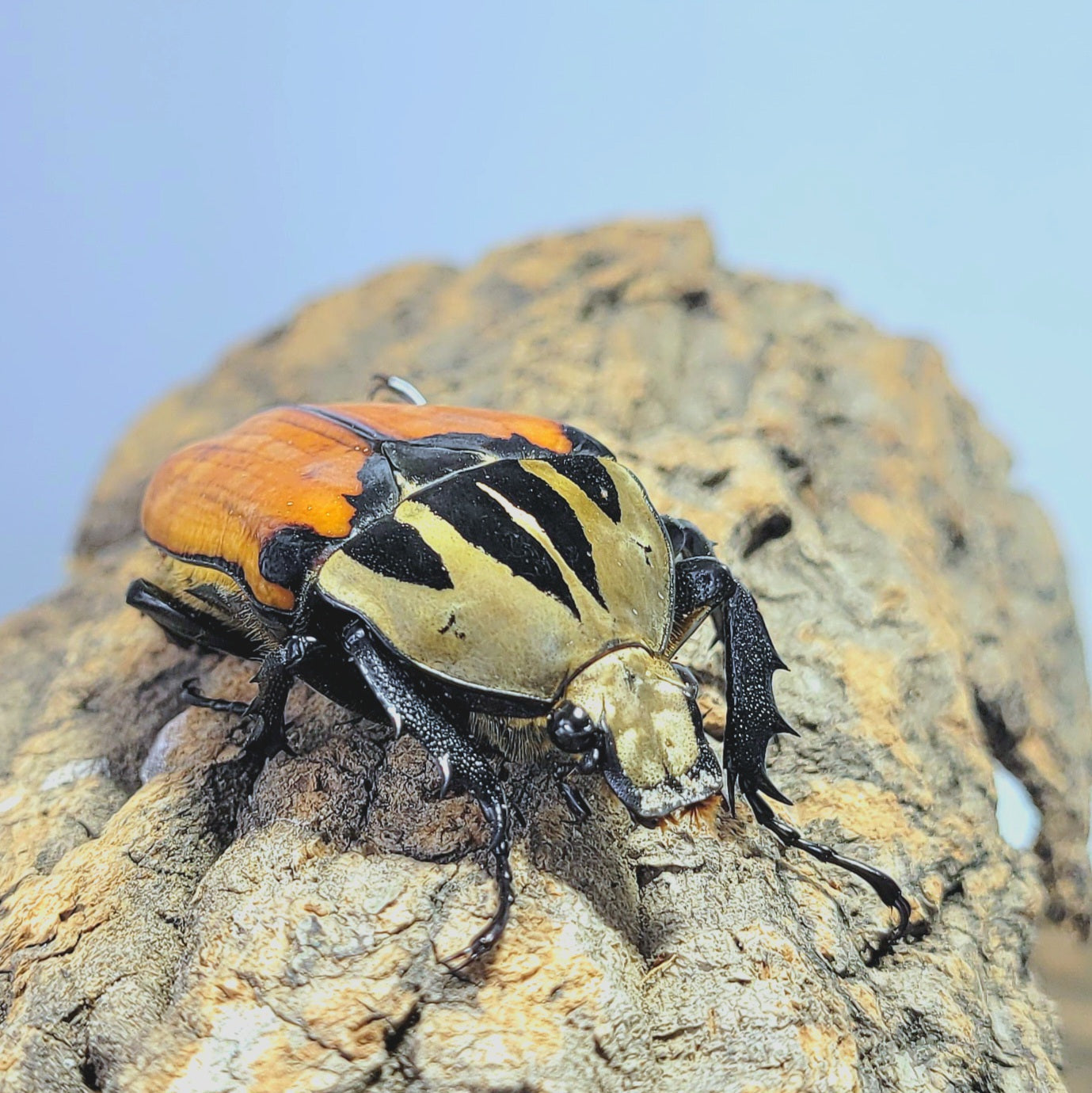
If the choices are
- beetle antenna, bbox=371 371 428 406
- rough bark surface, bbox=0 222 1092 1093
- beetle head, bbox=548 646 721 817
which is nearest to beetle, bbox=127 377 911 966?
beetle head, bbox=548 646 721 817

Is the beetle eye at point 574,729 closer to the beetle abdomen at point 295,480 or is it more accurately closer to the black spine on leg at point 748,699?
the black spine on leg at point 748,699

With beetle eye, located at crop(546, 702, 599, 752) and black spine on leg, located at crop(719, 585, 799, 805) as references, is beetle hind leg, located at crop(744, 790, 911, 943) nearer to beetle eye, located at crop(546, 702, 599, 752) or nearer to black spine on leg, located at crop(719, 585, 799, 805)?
black spine on leg, located at crop(719, 585, 799, 805)

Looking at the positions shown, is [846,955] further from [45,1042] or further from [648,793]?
[45,1042]

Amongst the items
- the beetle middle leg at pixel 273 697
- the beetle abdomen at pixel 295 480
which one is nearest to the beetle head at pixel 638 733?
the beetle middle leg at pixel 273 697

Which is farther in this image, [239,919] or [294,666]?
[294,666]

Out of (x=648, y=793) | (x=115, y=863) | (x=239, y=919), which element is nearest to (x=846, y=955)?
(x=648, y=793)

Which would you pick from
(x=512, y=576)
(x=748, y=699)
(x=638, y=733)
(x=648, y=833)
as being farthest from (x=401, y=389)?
(x=638, y=733)

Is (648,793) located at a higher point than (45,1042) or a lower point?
higher
